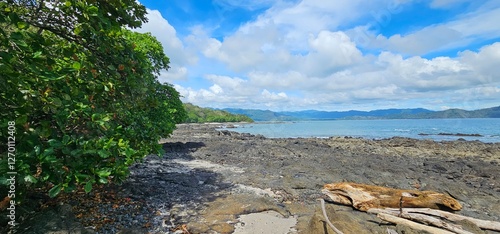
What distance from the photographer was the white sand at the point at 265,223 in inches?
319

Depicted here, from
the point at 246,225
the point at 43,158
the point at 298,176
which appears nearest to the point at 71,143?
the point at 43,158

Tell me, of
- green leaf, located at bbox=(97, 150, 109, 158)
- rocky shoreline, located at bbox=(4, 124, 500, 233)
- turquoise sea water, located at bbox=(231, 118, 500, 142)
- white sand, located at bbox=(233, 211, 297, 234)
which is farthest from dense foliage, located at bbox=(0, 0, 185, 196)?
turquoise sea water, located at bbox=(231, 118, 500, 142)

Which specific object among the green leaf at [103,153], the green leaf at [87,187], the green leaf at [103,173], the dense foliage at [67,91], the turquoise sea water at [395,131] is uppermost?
the dense foliage at [67,91]

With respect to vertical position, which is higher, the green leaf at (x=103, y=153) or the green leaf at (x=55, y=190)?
the green leaf at (x=103, y=153)

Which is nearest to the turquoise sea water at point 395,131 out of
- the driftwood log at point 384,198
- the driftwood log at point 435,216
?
the driftwood log at point 384,198

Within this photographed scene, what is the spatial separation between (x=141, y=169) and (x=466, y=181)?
19.8 m

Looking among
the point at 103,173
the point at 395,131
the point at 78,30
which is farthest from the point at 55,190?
the point at 395,131

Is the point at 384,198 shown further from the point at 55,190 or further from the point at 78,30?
the point at 78,30

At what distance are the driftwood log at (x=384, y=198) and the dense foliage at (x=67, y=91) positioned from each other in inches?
328

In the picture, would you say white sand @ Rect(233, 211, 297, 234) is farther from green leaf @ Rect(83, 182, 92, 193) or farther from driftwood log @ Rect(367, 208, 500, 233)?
green leaf @ Rect(83, 182, 92, 193)

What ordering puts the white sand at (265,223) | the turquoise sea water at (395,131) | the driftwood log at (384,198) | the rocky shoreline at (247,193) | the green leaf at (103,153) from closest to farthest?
the green leaf at (103,153) → the rocky shoreline at (247,193) → the white sand at (265,223) → the driftwood log at (384,198) → the turquoise sea water at (395,131)

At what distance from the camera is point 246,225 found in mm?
8445

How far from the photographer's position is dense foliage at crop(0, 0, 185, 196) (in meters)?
3.62

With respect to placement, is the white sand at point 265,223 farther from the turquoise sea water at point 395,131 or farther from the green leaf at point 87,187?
the turquoise sea water at point 395,131
